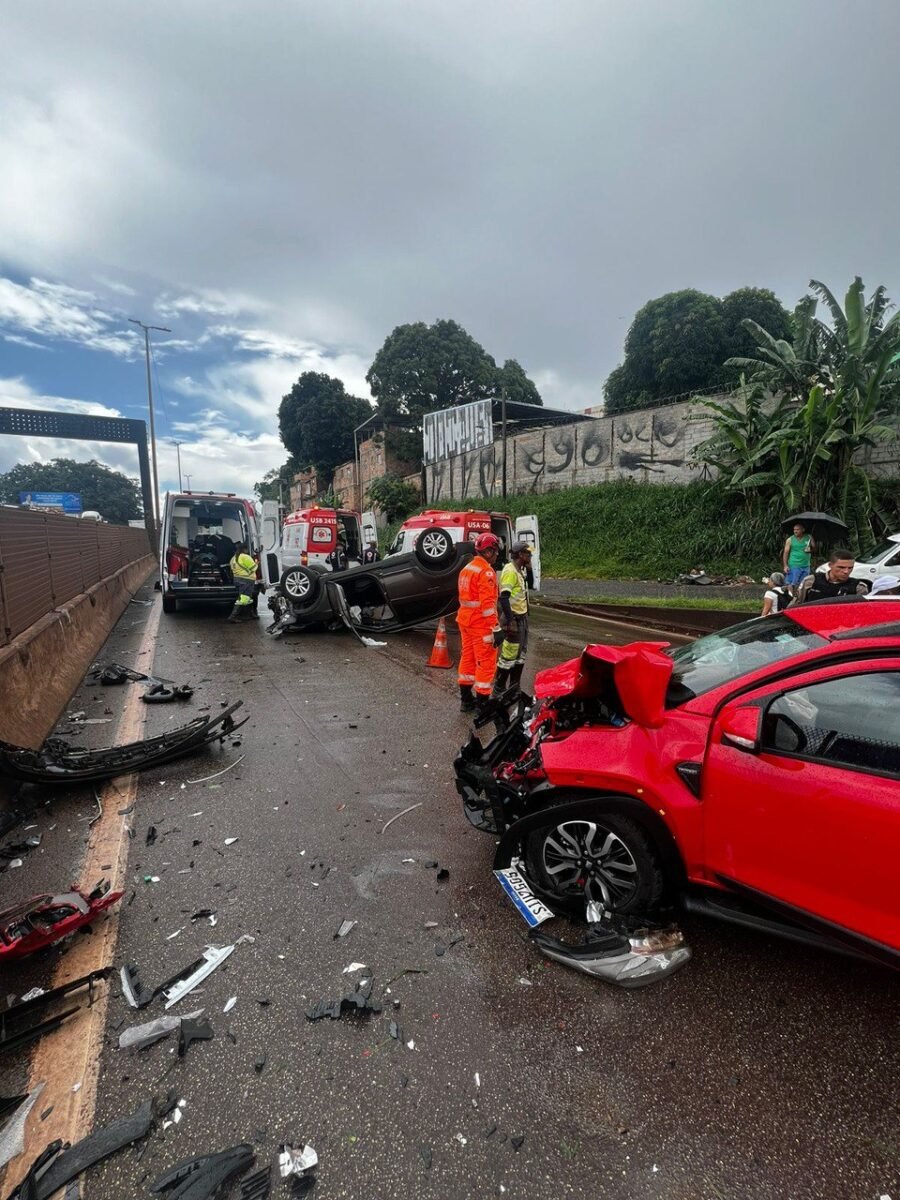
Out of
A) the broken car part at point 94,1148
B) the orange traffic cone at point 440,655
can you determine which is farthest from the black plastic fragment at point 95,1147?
the orange traffic cone at point 440,655

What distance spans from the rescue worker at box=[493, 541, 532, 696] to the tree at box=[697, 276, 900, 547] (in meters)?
10.6

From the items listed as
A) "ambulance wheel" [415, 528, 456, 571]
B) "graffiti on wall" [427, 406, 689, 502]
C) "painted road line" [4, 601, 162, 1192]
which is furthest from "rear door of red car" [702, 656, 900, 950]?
"graffiti on wall" [427, 406, 689, 502]

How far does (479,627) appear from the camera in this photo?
18.4ft

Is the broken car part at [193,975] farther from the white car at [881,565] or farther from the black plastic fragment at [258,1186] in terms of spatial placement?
the white car at [881,565]

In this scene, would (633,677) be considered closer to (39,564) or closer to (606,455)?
(39,564)

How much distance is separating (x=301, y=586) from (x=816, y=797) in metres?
9.22

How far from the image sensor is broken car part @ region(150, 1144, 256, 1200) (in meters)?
1.54

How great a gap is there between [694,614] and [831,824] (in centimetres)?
931

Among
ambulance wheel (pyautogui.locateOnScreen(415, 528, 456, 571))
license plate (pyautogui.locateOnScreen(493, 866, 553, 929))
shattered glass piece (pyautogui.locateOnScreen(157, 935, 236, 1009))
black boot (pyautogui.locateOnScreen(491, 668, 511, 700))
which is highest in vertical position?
ambulance wheel (pyautogui.locateOnScreen(415, 528, 456, 571))

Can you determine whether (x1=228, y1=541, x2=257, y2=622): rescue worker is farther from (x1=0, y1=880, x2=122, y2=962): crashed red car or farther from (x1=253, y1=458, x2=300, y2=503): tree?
(x1=253, y1=458, x2=300, y2=503): tree

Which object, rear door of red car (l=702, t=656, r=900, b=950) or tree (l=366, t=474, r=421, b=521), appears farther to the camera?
tree (l=366, t=474, r=421, b=521)

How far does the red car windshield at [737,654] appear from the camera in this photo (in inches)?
99.7

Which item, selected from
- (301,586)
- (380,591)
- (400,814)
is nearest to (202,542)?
(301,586)

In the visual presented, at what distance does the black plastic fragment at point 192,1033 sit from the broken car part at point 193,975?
0.47 ft
